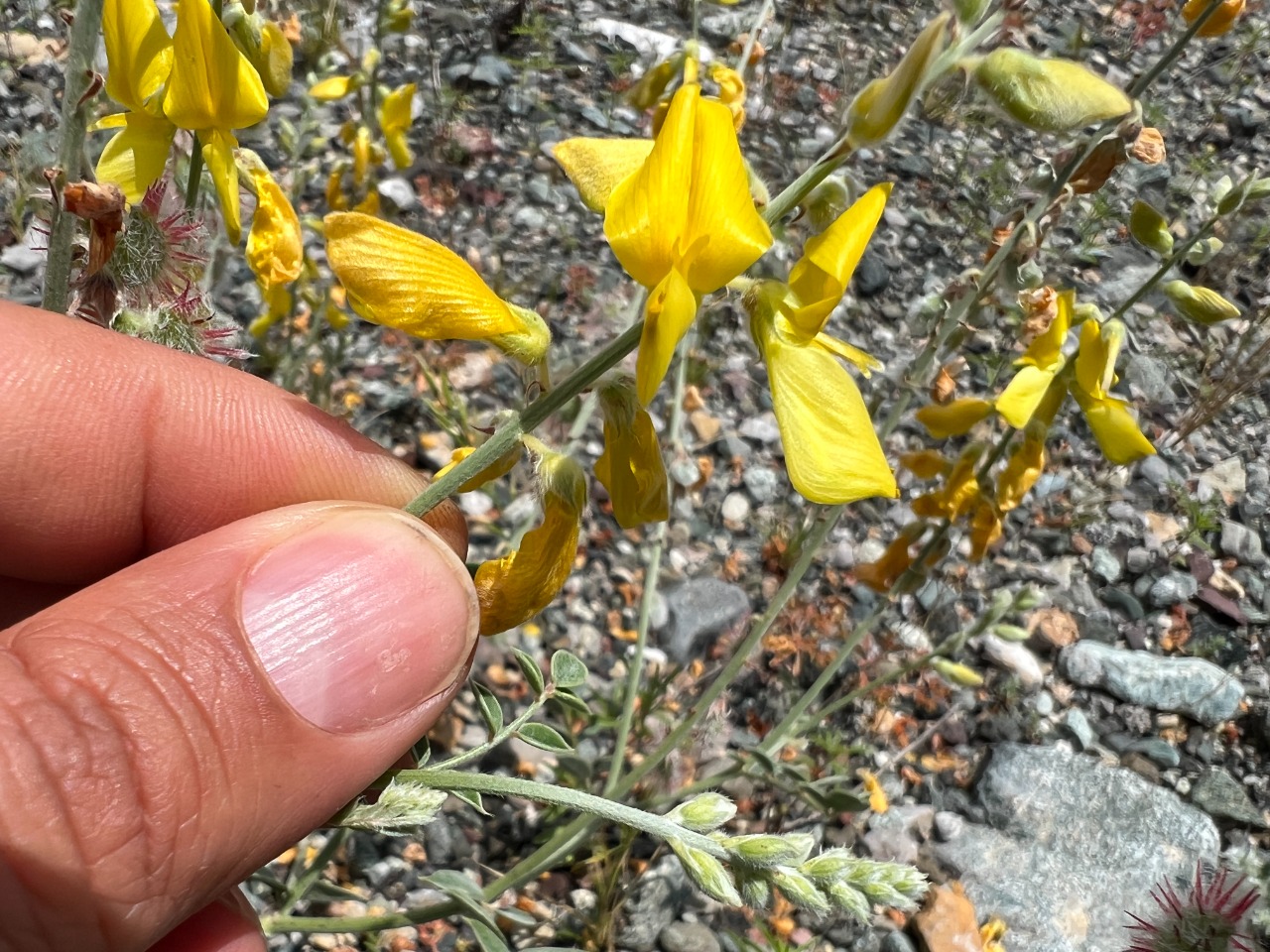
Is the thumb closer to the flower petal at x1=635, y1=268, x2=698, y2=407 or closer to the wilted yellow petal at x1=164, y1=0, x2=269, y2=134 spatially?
the flower petal at x1=635, y1=268, x2=698, y2=407

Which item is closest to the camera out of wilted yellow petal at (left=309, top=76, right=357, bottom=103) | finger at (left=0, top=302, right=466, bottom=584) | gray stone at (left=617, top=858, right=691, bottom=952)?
finger at (left=0, top=302, right=466, bottom=584)

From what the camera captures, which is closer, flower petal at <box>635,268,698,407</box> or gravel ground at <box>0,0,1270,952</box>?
flower petal at <box>635,268,698,407</box>

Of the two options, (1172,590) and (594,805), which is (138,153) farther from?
(1172,590)

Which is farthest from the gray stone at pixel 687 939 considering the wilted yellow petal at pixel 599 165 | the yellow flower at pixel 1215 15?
the yellow flower at pixel 1215 15

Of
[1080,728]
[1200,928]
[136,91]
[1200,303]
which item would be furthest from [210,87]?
[1080,728]

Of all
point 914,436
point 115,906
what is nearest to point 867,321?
point 914,436

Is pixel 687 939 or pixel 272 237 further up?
pixel 272 237

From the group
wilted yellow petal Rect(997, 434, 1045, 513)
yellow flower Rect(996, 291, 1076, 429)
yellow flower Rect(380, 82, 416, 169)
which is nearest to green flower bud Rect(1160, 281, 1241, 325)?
yellow flower Rect(996, 291, 1076, 429)
